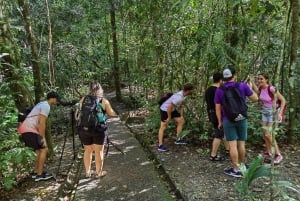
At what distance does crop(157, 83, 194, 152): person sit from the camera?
24.3 ft

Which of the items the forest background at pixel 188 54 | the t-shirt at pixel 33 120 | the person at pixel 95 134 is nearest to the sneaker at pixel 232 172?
the forest background at pixel 188 54

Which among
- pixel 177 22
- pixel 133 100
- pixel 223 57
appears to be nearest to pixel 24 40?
pixel 133 100

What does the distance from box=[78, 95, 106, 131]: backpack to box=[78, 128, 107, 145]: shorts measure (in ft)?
0.28

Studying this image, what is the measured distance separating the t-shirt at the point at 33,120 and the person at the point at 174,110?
2591 millimetres

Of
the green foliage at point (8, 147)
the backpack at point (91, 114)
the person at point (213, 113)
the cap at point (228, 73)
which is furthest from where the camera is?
the person at point (213, 113)

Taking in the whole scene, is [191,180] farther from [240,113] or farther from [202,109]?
[202,109]

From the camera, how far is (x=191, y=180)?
231 inches

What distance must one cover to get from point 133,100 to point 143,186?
30.3 feet

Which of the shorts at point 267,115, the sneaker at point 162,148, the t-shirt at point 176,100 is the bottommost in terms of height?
the sneaker at point 162,148

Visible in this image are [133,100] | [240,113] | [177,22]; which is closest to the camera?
[240,113]

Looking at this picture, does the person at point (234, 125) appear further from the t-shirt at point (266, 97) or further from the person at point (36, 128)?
the person at point (36, 128)

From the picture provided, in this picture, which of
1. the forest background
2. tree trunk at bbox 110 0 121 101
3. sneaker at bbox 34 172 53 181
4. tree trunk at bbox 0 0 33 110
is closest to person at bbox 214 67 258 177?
the forest background

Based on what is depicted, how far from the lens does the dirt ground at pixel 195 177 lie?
17.2ft

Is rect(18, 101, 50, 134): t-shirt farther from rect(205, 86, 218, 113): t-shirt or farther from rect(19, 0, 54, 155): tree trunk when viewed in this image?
rect(205, 86, 218, 113): t-shirt
